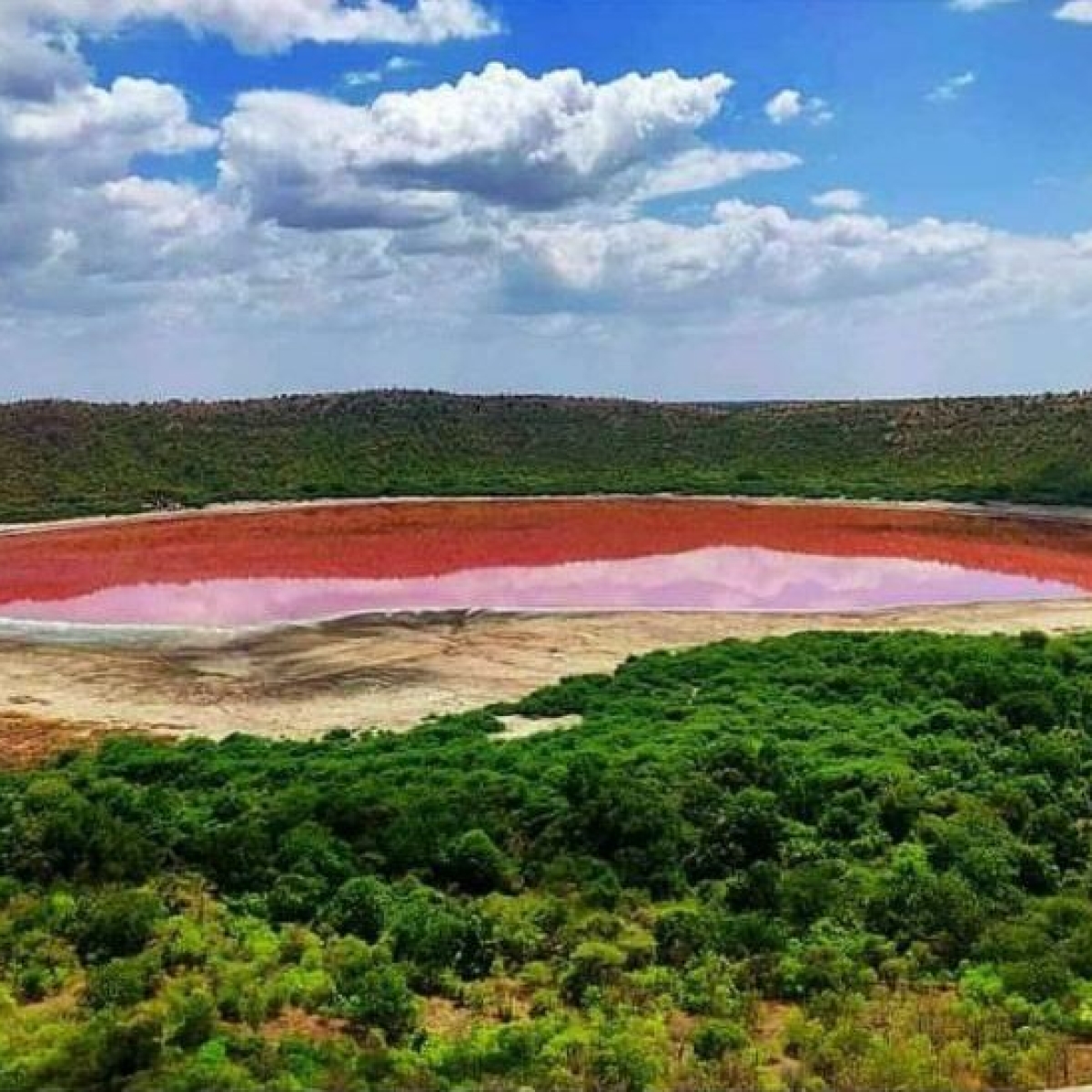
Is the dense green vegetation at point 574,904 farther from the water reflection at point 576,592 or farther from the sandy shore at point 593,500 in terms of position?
the sandy shore at point 593,500

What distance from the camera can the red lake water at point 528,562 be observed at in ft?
108

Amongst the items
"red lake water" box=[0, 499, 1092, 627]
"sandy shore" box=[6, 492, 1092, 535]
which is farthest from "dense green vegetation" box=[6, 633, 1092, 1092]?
"sandy shore" box=[6, 492, 1092, 535]

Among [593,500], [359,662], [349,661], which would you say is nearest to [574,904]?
[359,662]

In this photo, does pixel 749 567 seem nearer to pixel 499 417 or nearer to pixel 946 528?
pixel 946 528

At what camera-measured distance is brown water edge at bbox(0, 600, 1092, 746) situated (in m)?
21.7

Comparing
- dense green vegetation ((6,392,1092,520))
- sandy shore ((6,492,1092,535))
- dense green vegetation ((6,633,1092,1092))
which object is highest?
dense green vegetation ((6,392,1092,520))

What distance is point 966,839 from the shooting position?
14.7m

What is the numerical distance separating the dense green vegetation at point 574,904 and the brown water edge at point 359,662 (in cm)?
221

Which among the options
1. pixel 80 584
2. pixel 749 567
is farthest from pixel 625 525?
pixel 80 584

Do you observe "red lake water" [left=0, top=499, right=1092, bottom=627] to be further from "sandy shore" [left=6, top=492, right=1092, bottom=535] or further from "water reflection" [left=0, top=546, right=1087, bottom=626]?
"sandy shore" [left=6, top=492, right=1092, bottom=535]

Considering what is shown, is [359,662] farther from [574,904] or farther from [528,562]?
[528,562]

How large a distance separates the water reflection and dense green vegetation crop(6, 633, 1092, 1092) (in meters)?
12.2

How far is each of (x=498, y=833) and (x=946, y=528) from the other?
115 ft

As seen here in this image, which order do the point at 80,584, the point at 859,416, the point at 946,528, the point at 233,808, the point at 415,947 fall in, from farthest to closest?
1. the point at 859,416
2. the point at 946,528
3. the point at 80,584
4. the point at 233,808
5. the point at 415,947
